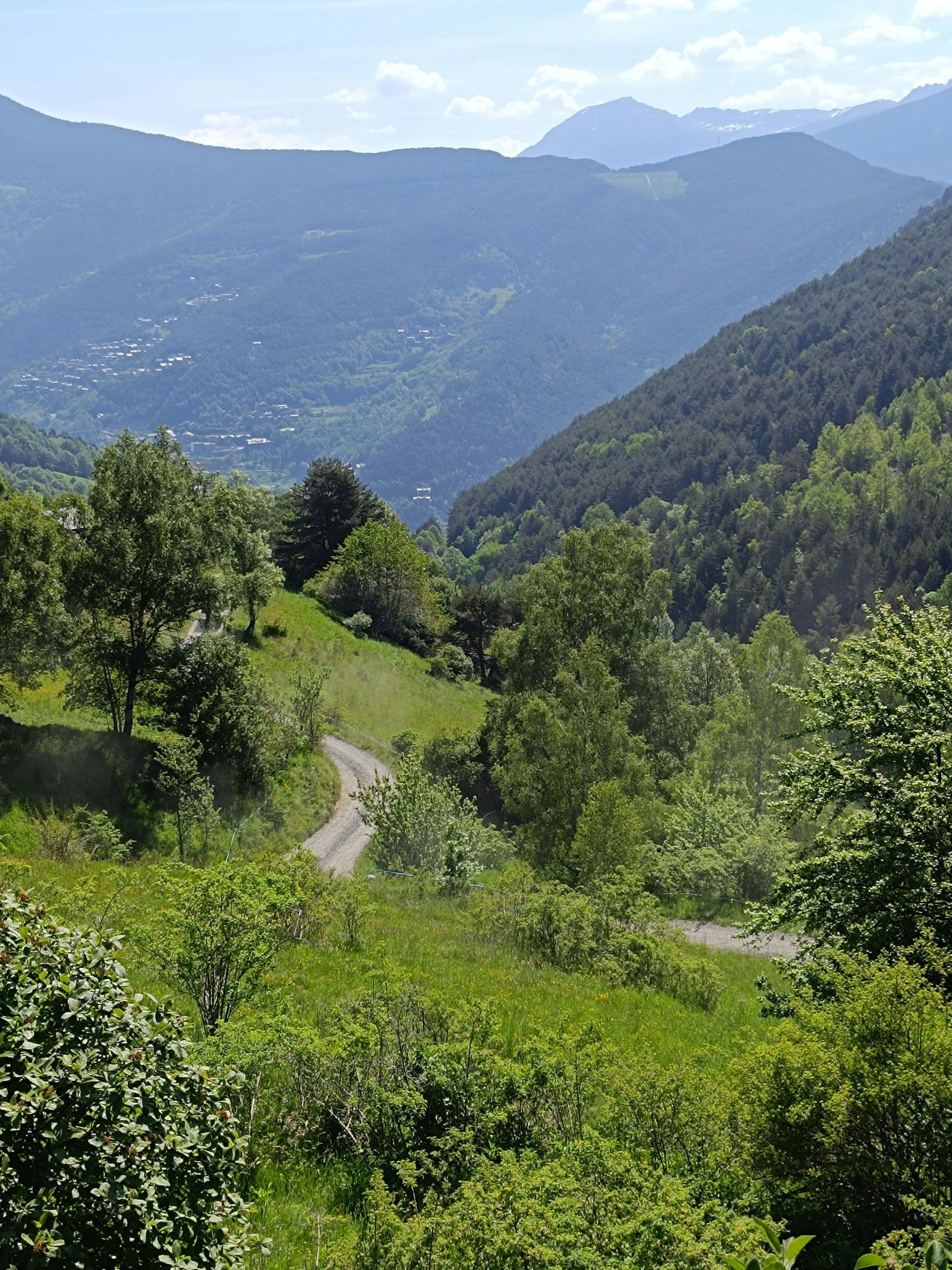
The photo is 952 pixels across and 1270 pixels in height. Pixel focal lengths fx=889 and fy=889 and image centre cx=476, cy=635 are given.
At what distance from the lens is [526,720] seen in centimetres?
3027

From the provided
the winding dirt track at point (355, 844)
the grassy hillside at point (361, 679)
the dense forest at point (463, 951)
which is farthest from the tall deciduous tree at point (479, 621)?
the dense forest at point (463, 951)

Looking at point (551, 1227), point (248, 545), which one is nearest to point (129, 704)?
point (248, 545)

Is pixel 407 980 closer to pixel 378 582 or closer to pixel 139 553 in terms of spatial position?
pixel 139 553

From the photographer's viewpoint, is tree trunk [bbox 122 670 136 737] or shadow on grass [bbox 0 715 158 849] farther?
tree trunk [bbox 122 670 136 737]

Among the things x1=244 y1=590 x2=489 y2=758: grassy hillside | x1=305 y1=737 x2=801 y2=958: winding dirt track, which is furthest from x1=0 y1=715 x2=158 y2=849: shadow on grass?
x1=244 y1=590 x2=489 y2=758: grassy hillside

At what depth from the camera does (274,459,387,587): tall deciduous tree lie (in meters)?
66.5

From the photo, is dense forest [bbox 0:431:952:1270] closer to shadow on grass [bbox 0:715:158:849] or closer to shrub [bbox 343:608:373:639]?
shadow on grass [bbox 0:715:158:849]

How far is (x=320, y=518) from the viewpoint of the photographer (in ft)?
220

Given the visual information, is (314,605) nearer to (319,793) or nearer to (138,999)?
(319,793)

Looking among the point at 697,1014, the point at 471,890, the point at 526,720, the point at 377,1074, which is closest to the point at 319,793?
the point at 526,720

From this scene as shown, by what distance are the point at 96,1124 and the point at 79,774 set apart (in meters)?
21.8

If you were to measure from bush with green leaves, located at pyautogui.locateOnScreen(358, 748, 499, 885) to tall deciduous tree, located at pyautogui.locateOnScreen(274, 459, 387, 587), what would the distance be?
4158 cm

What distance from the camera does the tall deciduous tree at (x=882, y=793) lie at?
12219mm

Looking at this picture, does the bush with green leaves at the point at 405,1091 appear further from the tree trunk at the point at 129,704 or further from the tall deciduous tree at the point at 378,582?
the tall deciduous tree at the point at 378,582
